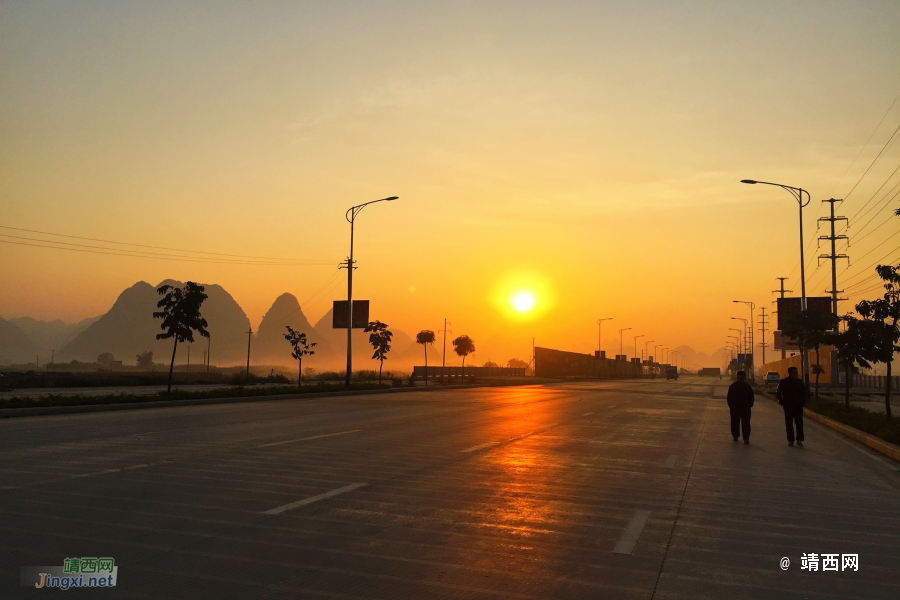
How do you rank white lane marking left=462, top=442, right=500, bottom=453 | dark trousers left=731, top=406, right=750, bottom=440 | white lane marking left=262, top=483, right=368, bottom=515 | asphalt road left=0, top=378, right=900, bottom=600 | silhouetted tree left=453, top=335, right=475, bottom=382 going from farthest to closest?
silhouetted tree left=453, top=335, right=475, bottom=382 < dark trousers left=731, top=406, right=750, bottom=440 < white lane marking left=462, top=442, right=500, bottom=453 < white lane marking left=262, top=483, right=368, bottom=515 < asphalt road left=0, top=378, right=900, bottom=600

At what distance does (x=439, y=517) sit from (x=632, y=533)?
6.67 ft

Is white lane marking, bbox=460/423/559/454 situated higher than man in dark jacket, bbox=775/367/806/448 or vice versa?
man in dark jacket, bbox=775/367/806/448

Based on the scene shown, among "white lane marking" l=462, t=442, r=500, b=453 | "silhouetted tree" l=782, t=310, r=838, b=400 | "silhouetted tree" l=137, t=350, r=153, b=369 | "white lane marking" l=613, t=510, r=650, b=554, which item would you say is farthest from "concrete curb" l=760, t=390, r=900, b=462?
"silhouetted tree" l=137, t=350, r=153, b=369

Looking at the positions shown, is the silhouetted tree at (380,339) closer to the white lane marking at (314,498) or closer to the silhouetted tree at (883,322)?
the silhouetted tree at (883,322)

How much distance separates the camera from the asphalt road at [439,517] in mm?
5664

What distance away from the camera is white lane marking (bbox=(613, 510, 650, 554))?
669cm

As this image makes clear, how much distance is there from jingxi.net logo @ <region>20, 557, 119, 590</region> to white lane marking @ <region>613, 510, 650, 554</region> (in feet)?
14.1

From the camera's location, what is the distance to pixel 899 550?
6969 millimetres

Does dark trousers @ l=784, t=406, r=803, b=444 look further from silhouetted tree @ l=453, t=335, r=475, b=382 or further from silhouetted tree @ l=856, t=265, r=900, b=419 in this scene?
silhouetted tree @ l=453, t=335, r=475, b=382

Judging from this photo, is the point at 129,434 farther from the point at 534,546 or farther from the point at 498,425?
the point at 534,546

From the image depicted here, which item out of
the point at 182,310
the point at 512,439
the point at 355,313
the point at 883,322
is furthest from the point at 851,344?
the point at 355,313

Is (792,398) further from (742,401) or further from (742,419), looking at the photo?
(742,419)

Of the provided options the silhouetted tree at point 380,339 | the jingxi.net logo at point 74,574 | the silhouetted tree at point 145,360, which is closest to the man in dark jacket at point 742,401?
the jingxi.net logo at point 74,574

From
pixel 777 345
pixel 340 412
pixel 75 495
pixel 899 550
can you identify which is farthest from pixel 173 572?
pixel 777 345
